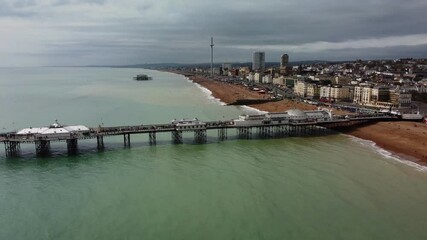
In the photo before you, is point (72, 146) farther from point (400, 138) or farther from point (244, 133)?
point (400, 138)

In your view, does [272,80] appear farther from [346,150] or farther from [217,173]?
[217,173]

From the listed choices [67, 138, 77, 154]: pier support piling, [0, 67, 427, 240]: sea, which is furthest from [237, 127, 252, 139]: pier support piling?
[67, 138, 77, 154]: pier support piling

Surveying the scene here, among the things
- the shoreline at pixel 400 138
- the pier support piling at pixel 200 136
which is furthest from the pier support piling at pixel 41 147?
the shoreline at pixel 400 138

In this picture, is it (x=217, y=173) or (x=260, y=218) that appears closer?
(x=260, y=218)

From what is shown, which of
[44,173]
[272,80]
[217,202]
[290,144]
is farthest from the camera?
[272,80]

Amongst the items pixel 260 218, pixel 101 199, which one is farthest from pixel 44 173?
pixel 260 218

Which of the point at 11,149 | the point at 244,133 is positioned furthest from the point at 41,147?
the point at 244,133

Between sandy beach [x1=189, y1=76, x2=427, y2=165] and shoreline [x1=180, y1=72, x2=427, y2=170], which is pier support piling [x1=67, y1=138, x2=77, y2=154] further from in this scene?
sandy beach [x1=189, y1=76, x2=427, y2=165]

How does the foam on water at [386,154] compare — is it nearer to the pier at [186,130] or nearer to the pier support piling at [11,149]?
the pier at [186,130]
